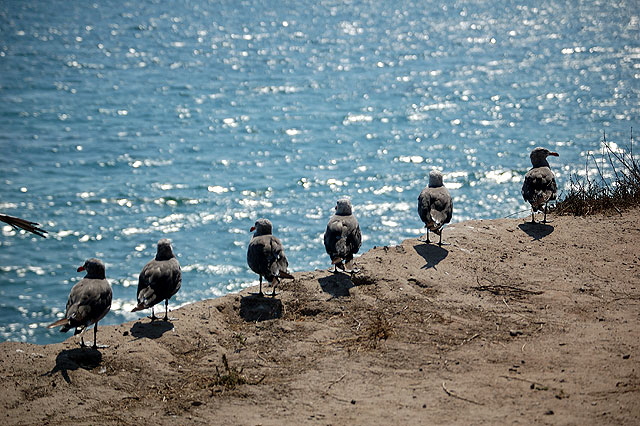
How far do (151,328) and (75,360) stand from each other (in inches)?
49.8

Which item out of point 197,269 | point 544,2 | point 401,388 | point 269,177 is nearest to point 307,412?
point 401,388

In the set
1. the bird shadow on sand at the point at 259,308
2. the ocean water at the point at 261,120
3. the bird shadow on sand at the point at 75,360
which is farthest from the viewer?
the ocean water at the point at 261,120

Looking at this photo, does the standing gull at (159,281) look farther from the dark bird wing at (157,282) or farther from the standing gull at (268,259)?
the standing gull at (268,259)

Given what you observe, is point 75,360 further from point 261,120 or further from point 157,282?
point 261,120

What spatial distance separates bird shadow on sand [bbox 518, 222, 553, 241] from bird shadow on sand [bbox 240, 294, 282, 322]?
16.2 feet

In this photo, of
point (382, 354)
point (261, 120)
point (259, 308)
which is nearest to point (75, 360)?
point (259, 308)

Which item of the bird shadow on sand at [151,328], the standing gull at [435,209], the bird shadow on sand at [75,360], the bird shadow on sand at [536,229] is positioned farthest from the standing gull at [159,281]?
the bird shadow on sand at [536,229]

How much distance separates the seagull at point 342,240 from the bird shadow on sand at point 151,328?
2.70 m

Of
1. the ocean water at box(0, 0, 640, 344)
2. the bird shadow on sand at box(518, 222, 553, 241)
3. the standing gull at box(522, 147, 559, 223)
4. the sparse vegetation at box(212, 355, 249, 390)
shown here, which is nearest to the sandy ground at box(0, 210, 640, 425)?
the sparse vegetation at box(212, 355, 249, 390)

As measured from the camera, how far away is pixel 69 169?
3441 centimetres

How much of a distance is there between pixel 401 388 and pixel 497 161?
86.7 ft

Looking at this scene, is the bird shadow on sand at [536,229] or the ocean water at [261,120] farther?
the ocean water at [261,120]

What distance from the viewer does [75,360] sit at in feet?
33.2

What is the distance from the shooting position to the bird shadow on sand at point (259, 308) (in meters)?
11.6
